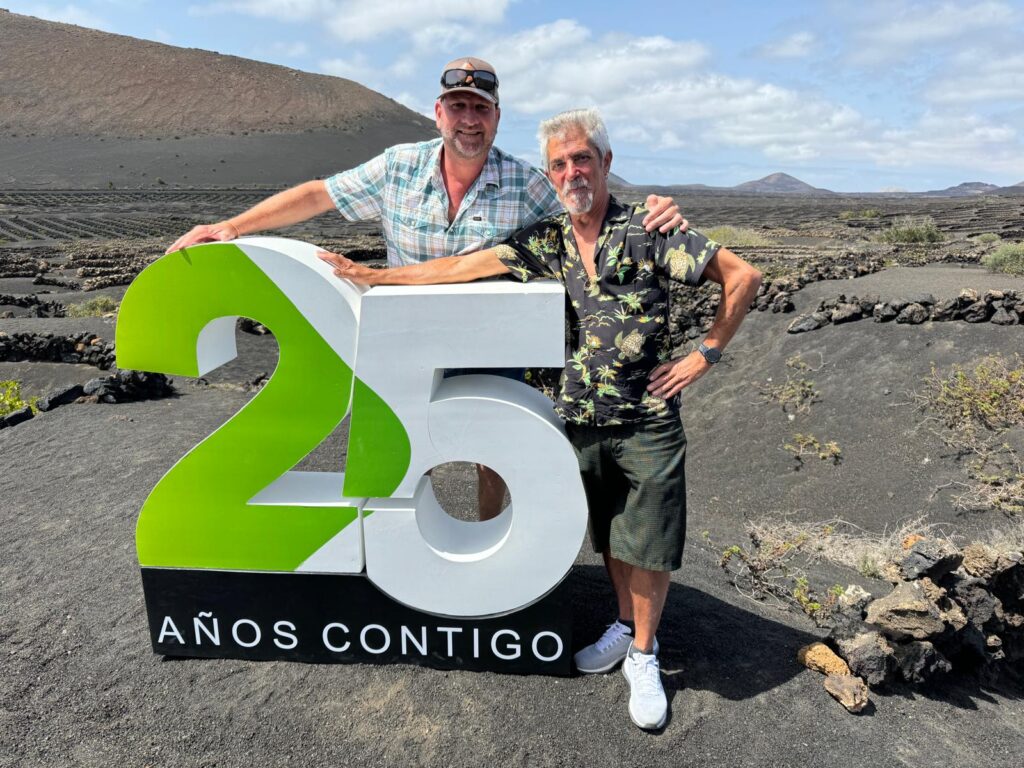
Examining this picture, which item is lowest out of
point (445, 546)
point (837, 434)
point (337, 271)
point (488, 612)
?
point (837, 434)

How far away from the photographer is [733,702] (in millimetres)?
3150

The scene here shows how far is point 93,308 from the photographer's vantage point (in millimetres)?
14242

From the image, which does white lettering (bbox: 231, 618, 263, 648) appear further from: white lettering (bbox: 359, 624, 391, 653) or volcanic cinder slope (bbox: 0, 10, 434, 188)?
volcanic cinder slope (bbox: 0, 10, 434, 188)

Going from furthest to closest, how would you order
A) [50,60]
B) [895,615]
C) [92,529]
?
1. [50,60]
2. [92,529]
3. [895,615]

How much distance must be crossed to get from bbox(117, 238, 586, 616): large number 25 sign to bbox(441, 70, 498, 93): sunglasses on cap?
2.72 ft

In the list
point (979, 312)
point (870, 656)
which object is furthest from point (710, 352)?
point (979, 312)

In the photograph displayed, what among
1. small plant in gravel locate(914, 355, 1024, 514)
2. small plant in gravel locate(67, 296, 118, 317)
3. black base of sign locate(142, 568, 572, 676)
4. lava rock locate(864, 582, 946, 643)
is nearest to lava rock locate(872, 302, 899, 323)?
small plant in gravel locate(914, 355, 1024, 514)

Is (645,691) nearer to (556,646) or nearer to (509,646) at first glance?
(556,646)

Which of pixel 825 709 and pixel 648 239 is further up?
pixel 648 239

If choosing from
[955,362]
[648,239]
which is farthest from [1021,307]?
[648,239]

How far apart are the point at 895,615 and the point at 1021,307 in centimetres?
625

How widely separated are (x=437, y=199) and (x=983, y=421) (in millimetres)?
5808

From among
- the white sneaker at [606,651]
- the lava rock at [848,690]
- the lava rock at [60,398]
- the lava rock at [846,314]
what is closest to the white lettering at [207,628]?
the white sneaker at [606,651]

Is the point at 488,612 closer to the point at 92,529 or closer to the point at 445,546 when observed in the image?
the point at 445,546
